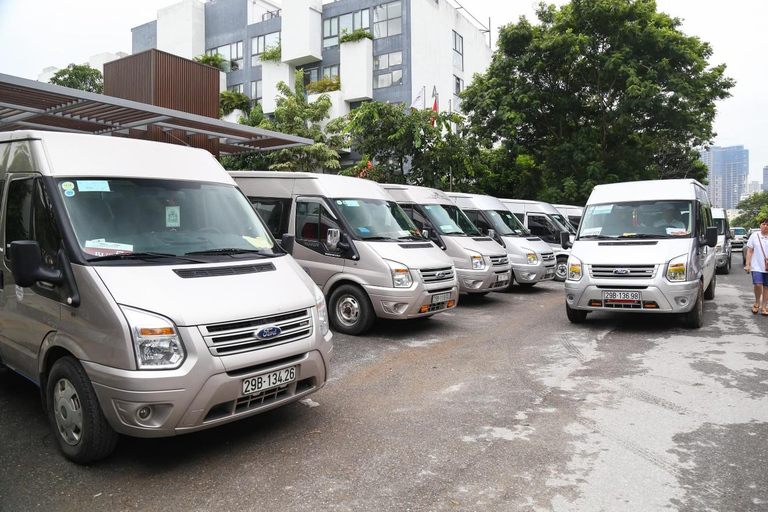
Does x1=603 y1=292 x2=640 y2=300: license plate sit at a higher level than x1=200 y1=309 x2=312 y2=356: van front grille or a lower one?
lower

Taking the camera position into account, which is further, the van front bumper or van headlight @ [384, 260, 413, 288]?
the van front bumper

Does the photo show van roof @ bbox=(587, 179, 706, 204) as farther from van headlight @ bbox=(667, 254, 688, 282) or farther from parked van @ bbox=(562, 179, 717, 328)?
van headlight @ bbox=(667, 254, 688, 282)

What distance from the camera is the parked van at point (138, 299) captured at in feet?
12.3

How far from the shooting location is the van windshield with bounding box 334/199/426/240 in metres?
8.80

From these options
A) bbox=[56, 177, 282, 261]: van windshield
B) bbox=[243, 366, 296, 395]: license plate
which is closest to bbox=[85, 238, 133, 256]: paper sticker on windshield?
bbox=[56, 177, 282, 261]: van windshield

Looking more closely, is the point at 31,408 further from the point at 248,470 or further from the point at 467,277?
the point at 467,277

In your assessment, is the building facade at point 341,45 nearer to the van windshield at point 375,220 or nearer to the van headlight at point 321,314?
the van windshield at point 375,220

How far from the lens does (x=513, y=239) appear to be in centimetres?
1377

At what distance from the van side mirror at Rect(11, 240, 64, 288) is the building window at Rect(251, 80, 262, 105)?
3370cm

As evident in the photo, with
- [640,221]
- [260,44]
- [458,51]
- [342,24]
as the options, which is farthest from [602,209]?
[260,44]

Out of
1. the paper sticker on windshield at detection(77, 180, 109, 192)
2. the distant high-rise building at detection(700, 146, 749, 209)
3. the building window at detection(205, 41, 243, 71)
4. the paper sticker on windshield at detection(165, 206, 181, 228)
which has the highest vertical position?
the distant high-rise building at detection(700, 146, 749, 209)

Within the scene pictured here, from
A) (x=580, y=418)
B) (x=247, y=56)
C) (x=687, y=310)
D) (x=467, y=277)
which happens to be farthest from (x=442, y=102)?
(x=580, y=418)

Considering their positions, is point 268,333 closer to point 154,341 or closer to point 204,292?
point 204,292

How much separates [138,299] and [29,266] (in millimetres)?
817
